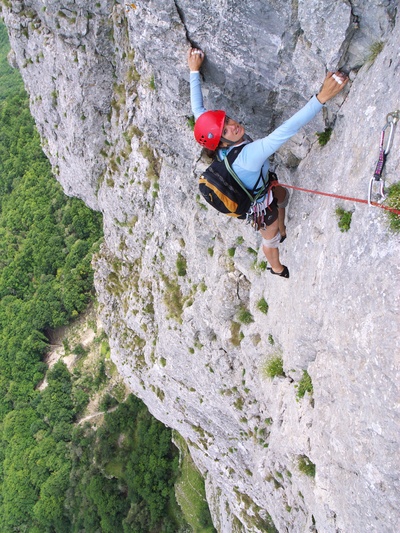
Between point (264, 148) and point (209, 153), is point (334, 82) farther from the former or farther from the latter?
point (209, 153)

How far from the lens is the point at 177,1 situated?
336 inches

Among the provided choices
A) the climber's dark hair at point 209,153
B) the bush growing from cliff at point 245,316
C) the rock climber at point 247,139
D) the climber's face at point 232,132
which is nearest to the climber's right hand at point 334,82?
the rock climber at point 247,139

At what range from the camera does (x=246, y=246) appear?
450 inches

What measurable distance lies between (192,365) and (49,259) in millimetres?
30859

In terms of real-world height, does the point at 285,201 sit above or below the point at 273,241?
above

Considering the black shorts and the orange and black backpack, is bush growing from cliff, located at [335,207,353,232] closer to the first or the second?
the orange and black backpack

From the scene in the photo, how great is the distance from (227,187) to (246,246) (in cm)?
453

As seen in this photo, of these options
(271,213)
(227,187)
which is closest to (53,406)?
(271,213)

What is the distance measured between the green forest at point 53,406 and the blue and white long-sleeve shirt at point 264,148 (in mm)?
25201

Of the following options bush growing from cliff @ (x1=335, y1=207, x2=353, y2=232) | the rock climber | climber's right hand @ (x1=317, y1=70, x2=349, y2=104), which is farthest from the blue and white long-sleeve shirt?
bush growing from cliff @ (x1=335, y1=207, x2=353, y2=232)

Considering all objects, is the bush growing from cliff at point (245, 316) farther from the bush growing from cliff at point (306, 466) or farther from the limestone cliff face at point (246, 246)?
the bush growing from cliff at point (306, 466)

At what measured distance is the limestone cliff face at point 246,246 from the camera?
21.1 ft

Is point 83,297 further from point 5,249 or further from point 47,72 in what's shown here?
point 47,72

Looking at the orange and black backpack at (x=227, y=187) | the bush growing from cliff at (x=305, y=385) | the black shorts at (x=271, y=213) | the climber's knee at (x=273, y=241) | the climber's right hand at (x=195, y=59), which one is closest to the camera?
the orange and black backpack at (x=227, y=187)
